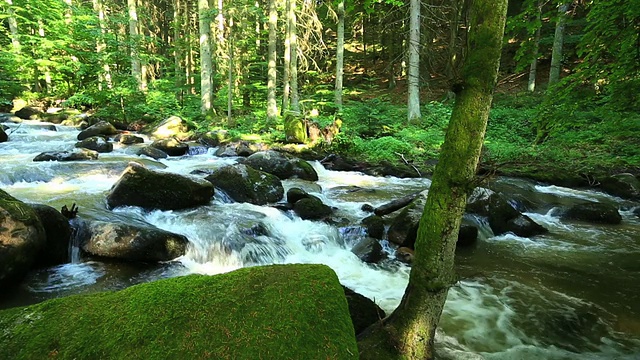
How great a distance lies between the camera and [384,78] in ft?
105

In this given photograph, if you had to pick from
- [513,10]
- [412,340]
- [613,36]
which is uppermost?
[513,10]

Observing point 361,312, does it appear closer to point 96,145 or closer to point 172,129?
point 96,145

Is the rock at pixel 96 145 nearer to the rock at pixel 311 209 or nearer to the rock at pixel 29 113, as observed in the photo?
the rock at pixel 311 209

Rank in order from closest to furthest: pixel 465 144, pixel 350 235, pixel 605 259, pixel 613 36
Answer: pixel 465 144 < pixel 613 36 < pixel 605 259 < pixel 350 235

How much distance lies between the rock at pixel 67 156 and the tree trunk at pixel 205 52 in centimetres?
912

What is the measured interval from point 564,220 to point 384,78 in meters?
25.0

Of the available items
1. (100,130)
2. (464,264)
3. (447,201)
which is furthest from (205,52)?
→ (447,201)

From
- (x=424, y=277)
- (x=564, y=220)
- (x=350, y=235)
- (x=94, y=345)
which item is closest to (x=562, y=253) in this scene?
(x=564, y=220)

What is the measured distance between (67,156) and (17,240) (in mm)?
7799

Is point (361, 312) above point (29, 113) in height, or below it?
below

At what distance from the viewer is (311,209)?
8.46 meters

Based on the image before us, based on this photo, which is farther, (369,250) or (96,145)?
(96,145)

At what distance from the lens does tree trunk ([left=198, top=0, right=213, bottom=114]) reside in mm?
17734

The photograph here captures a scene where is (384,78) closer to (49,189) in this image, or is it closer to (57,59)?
(57,59)
